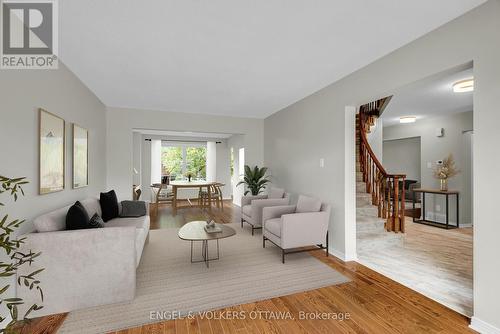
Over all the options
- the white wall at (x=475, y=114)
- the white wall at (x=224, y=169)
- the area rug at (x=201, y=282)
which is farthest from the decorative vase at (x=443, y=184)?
the white wall at (x=224, y=169)

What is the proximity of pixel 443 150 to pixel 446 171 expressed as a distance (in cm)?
67

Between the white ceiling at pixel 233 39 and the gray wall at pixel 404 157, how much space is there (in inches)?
217

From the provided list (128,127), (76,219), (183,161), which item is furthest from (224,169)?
(76,219)

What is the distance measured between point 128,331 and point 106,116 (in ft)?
14.4

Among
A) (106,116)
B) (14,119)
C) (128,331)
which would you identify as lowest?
(128,331)

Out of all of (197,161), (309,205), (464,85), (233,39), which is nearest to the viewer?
(233,39)

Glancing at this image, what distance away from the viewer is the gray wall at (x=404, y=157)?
25.1 ft

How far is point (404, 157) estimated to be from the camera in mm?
7969

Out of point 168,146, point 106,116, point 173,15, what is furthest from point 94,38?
point 168,146

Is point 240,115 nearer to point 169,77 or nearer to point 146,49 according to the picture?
point 169,77

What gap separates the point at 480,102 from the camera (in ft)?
6.44

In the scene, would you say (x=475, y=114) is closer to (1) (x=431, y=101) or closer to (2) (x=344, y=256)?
(2) (x=344, y=256)

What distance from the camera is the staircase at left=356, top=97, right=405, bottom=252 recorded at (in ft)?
12.7

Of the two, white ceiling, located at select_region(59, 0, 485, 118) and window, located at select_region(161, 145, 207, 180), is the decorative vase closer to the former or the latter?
white ceiling, located at select_region(59, 0, 485, 118)
